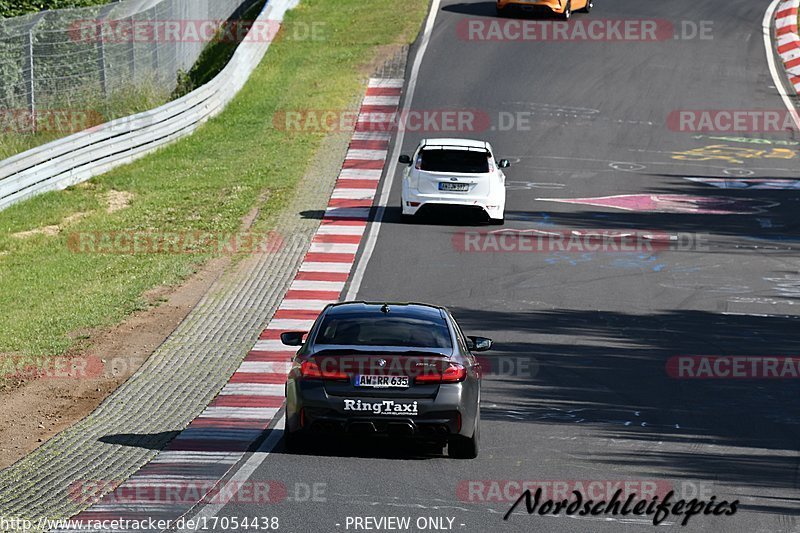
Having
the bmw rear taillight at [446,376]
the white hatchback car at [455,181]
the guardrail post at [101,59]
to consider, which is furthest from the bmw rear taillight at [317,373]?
the guardrail post at [101,59]

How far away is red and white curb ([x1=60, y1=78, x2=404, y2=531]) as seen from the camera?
1112 centimetres

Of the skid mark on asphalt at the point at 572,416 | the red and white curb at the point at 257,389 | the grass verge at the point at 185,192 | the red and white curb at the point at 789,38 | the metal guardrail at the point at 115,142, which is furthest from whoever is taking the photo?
the red and white curb at the point at 789,38

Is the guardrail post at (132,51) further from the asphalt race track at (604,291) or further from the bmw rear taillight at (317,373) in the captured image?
the bmw rear taillight at (317,373)

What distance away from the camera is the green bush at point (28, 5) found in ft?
117

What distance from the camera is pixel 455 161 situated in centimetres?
2522

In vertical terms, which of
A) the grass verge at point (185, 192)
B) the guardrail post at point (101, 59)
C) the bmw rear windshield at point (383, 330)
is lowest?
the grass verge at point (185, 192)

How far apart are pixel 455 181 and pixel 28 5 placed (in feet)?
54.4

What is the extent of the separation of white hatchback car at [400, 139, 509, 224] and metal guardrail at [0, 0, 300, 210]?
6698 mm

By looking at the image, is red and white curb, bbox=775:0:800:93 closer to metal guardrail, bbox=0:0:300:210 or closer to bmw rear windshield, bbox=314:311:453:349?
metal guardrail, bbox=0:0:300:210

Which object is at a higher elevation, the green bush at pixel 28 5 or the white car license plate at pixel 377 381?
the green bush at pixel 28 5

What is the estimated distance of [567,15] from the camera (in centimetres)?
4206

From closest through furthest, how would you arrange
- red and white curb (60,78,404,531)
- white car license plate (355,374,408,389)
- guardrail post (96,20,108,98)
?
red and white curb (60,78,404,531) < white car license plate (355,374,408,389) < guardrail post (96,20,108,98)

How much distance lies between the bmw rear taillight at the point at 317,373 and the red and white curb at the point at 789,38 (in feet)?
91.5

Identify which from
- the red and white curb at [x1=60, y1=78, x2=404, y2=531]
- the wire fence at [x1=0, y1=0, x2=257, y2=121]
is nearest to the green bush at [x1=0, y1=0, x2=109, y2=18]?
the wire fence at [x1=0, y1=0, x2=257, y2=121]
